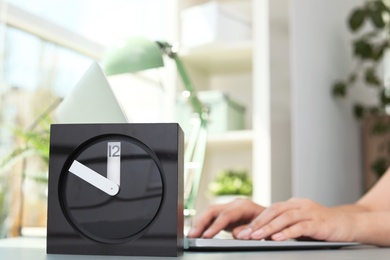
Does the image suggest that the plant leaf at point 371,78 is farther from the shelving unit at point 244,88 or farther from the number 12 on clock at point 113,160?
the number 12 on clock at point 113,160

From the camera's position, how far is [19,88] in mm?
1896

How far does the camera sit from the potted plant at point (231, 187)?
7.84ft

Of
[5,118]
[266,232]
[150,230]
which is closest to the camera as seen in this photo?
[150,230]

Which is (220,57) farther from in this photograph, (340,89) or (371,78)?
(371,78)

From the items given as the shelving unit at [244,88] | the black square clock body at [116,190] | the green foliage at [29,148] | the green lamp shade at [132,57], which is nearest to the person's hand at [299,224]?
the black square clock body at [116,190]

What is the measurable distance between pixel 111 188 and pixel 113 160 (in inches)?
1.2

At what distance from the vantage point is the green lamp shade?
1.08 metres

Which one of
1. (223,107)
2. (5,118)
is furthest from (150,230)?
(223,107)

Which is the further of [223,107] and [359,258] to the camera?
[223,107]

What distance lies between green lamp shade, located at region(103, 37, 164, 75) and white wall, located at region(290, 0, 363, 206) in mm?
1296

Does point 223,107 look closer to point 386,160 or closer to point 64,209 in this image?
point 386,160

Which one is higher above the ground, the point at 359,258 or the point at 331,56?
the point at 331,56

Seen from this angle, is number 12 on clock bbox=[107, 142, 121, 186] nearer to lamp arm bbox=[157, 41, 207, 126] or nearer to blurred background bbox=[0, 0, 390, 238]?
lamp arm bbox=[157, 41, 207, 126]

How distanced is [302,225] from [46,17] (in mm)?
1367
